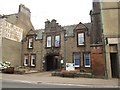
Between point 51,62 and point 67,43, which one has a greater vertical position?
point 67,43

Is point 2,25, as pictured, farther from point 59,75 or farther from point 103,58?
point 103,58

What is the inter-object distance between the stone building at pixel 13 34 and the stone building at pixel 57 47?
1.34 meters

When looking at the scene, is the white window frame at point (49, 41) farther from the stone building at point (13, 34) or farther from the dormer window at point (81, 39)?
the stone building at point (13, 34)

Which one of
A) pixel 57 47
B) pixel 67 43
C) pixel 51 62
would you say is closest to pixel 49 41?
pixel 57 47

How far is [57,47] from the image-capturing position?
30.2m

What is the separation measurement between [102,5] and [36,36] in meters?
14.8

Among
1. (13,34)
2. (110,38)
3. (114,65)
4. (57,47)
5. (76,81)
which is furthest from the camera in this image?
(13,34)

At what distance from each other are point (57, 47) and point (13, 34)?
8.72m

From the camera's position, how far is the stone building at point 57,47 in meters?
28.5

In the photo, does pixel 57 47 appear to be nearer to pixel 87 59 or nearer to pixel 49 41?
pixel 49 41

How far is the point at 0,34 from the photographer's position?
2967 cm

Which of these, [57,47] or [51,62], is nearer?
[57,47]

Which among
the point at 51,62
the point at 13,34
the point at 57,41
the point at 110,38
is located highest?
the point at 13,34

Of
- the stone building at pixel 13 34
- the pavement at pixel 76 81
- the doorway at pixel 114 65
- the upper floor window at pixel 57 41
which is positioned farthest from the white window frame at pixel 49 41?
the pavement at pixel 76 81
